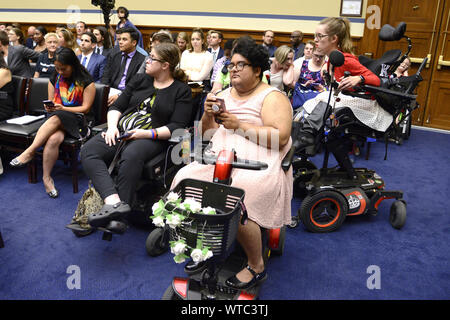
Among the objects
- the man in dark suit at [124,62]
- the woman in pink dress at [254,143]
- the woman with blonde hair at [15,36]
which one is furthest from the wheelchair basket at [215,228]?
the woman with blonde hair at [15,36]

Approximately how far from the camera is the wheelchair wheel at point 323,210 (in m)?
2.60

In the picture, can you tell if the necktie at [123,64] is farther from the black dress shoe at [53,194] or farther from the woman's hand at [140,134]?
the woman's hand at [140,134]

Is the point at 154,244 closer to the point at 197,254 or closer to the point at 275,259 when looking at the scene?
the point at 275,259

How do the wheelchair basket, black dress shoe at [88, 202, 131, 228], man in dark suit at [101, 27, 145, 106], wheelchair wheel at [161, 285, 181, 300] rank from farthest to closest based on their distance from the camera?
man in dark suit at [101, 27, 145, 106] → black dress shoe at [88, 202, 131, 228] → wheelchair wheel at [161, 285, 181, 300] → the wheelchair basket

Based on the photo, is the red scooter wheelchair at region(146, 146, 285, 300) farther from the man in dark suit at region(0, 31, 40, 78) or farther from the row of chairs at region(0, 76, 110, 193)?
the man in dark suit at region(0, 31, 40, 78)

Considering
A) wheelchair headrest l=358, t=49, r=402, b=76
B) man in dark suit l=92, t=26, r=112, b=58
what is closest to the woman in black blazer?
wheelchair headrest l=358, t=49, r=402, b=76

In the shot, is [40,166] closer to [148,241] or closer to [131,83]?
[131,83]

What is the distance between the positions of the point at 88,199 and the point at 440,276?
2.20 metres

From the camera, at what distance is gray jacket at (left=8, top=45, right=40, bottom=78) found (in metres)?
4.41

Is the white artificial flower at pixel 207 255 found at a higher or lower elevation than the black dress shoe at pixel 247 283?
higher

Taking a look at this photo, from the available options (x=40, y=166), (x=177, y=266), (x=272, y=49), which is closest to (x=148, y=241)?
(x=177, y=266)

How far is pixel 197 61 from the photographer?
5312mm

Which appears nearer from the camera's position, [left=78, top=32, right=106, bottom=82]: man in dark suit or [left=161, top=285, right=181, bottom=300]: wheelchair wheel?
[left=161, top=285, right=181, bottom=300]: wheelchair wheel

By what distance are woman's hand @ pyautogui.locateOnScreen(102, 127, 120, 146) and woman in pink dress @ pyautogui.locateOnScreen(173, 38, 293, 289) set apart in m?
0.71
